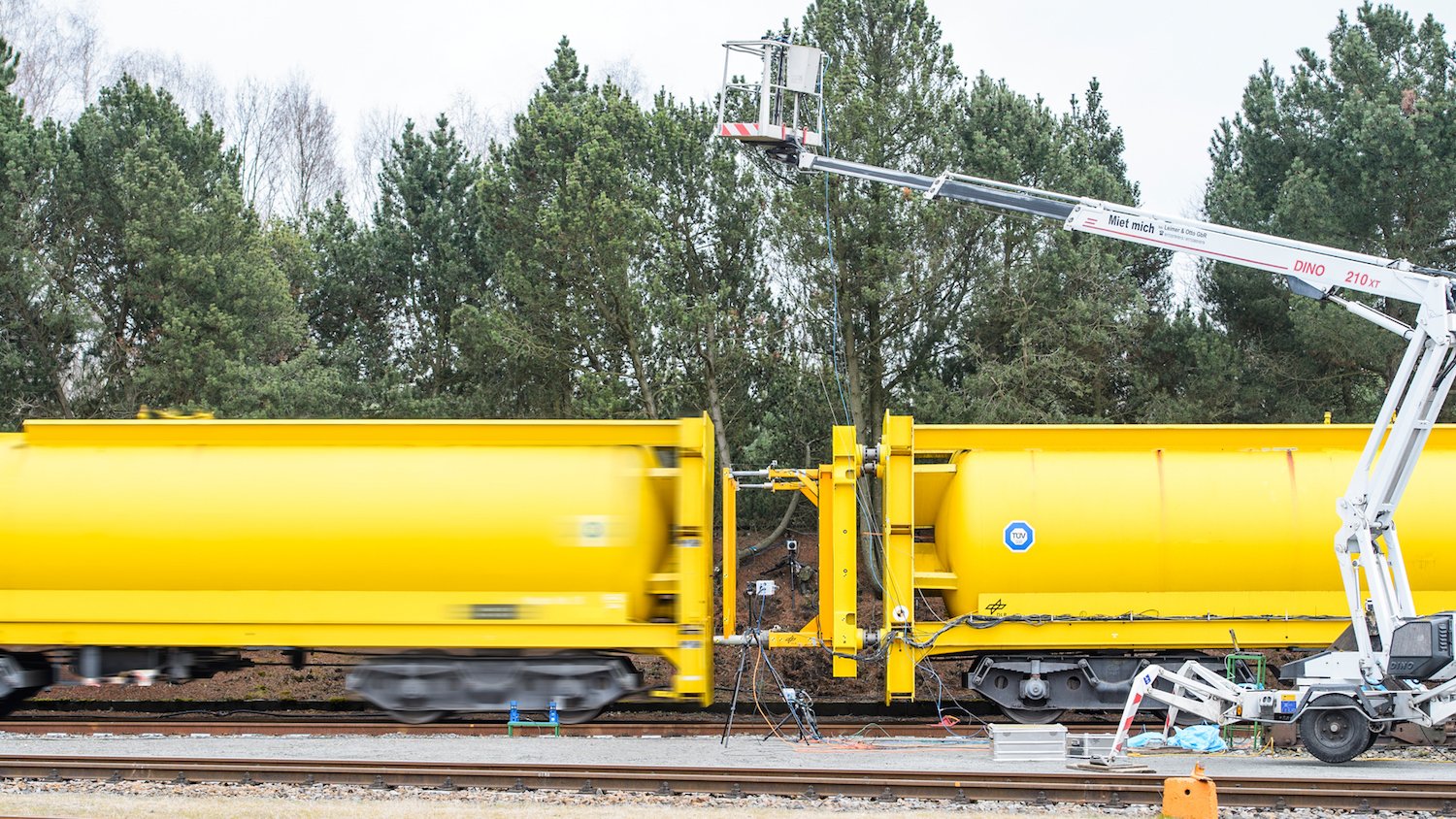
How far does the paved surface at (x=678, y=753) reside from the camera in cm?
1121

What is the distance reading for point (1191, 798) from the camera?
9.04m

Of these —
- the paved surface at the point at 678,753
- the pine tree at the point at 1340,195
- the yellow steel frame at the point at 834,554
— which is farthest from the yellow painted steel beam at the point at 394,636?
the pine tree at the point at 1340,195

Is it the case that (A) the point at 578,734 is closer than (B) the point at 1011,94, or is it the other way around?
(A) the point at 578,734

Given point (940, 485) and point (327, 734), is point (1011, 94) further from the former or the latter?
point (327, 734)

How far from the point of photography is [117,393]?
87.1 feet

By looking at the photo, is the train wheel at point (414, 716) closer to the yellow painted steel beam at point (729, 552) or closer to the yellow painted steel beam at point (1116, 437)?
the yellow painted steel beam at point (729, 552)

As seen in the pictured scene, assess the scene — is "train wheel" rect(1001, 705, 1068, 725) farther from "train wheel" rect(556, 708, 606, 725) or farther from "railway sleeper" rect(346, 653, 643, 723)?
"train wheel" rect(556, 708, 606, 725)

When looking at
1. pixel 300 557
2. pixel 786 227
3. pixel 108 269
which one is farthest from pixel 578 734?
pixel 108 269

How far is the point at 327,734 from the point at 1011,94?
1867cm

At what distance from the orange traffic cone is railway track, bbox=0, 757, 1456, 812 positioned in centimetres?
80

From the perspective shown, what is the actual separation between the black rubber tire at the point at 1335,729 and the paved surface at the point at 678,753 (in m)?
0.14

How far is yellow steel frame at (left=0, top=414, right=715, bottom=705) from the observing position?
12.6m

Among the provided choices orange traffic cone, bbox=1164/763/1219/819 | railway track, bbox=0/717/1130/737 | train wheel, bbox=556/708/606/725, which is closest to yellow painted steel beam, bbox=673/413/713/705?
train wheel, bbox=556/708/606/725

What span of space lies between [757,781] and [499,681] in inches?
148
